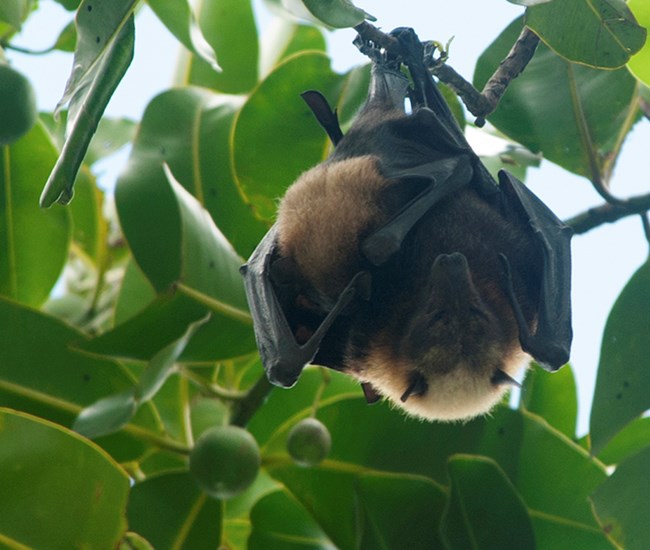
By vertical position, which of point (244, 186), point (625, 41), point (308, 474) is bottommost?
point (308, 474)

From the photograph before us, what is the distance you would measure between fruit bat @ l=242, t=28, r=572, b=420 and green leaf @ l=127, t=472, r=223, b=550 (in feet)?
2.55

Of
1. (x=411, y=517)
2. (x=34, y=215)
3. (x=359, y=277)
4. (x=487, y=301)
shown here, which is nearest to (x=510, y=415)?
(x=411, y=517)

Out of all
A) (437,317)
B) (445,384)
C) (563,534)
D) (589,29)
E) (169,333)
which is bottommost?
(563,534)

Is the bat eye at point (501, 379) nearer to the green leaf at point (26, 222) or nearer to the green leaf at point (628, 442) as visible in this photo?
the green leaf at point (628, 442)

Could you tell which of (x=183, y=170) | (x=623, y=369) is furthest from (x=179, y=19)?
(x=623, y=369)

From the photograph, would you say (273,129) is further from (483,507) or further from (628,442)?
(628,442)

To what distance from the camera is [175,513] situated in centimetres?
331

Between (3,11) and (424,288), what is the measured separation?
1593 millimetres

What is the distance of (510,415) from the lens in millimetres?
3252

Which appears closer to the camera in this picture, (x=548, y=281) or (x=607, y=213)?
(x=548, y=281)

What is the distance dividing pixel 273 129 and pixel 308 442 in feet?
3.71

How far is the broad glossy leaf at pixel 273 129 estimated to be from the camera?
3.49 meters

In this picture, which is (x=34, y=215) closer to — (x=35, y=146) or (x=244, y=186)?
(x=35, y=146)

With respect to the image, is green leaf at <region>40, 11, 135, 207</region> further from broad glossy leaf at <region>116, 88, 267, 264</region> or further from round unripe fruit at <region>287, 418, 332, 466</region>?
round unripe fruit at <region>287, 418, 332, 466</region>
